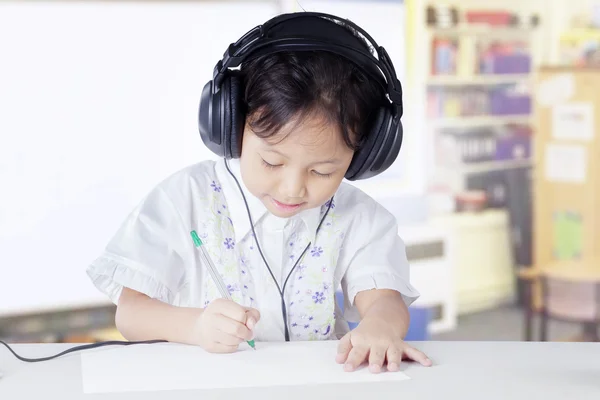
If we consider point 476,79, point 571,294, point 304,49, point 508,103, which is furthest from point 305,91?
A: point 508,103

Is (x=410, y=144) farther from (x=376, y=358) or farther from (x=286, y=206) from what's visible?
(x=376, y=358)

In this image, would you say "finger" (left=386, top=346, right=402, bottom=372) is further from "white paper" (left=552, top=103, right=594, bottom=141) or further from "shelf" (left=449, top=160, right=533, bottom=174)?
"shelf" (left=449, top=160, right=533, bottom=174)

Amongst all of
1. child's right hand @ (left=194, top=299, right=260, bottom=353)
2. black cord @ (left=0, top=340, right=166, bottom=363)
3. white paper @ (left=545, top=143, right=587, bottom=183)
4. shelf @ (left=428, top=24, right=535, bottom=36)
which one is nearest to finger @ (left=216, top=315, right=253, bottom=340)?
child's right hand @ (left=194, top=299, right=260, bottom=353)

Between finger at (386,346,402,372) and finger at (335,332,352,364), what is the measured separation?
5 centimetres

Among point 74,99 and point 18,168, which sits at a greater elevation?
point 74,99

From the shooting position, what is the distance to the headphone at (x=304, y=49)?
100 centimetres

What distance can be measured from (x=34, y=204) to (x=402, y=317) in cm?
239

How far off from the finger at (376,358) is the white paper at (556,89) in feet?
14.3

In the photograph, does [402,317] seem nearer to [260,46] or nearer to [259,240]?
[259,240]

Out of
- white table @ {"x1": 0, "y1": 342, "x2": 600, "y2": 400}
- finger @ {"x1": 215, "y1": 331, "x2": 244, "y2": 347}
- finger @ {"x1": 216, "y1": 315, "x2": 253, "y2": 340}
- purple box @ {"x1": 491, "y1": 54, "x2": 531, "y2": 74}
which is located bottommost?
white table @ {"x1": 0, "y1": 342, "x2": 600, "y2": 400}

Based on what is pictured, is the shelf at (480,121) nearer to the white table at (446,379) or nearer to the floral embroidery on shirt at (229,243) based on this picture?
the floral embroidery on shirt at (229,243)

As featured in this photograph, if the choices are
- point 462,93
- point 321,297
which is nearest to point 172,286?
point 321,297

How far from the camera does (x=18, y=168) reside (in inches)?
125

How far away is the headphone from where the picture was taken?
1000mm
